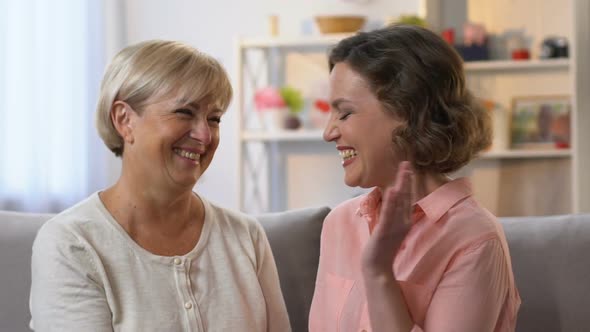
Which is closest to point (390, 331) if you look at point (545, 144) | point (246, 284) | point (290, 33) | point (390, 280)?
point (390, 280)

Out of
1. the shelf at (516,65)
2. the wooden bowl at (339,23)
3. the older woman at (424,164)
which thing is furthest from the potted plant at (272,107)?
the older woman at (424,164)

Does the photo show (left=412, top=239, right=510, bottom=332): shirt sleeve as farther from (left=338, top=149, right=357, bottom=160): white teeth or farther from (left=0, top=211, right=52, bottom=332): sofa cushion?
(left=0, top=211, right=52, bottom=332): sofa cushion

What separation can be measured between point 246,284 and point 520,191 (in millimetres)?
3115

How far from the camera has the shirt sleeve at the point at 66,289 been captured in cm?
178

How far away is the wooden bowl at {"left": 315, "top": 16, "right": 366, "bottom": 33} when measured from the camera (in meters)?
4.82

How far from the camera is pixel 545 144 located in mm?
4719

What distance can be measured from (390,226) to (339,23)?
3.55m

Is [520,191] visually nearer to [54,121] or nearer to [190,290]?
[54,121]

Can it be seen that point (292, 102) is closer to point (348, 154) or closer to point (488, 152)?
point (488, 152)

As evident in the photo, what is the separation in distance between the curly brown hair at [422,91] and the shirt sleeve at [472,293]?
19cm

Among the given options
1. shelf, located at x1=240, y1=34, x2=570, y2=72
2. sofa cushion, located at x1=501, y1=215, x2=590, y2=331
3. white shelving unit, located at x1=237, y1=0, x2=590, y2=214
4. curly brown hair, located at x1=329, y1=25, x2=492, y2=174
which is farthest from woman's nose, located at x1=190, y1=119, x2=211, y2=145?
white shelving unit, located at x1=237, y1=0, x2=590, y2=214

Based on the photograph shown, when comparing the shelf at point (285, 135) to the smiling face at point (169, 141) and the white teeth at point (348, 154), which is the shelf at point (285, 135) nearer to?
the smiling face at point (169, 141)

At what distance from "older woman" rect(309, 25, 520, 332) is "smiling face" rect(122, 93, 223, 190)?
1.15 ft

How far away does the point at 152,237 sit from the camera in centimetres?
194
